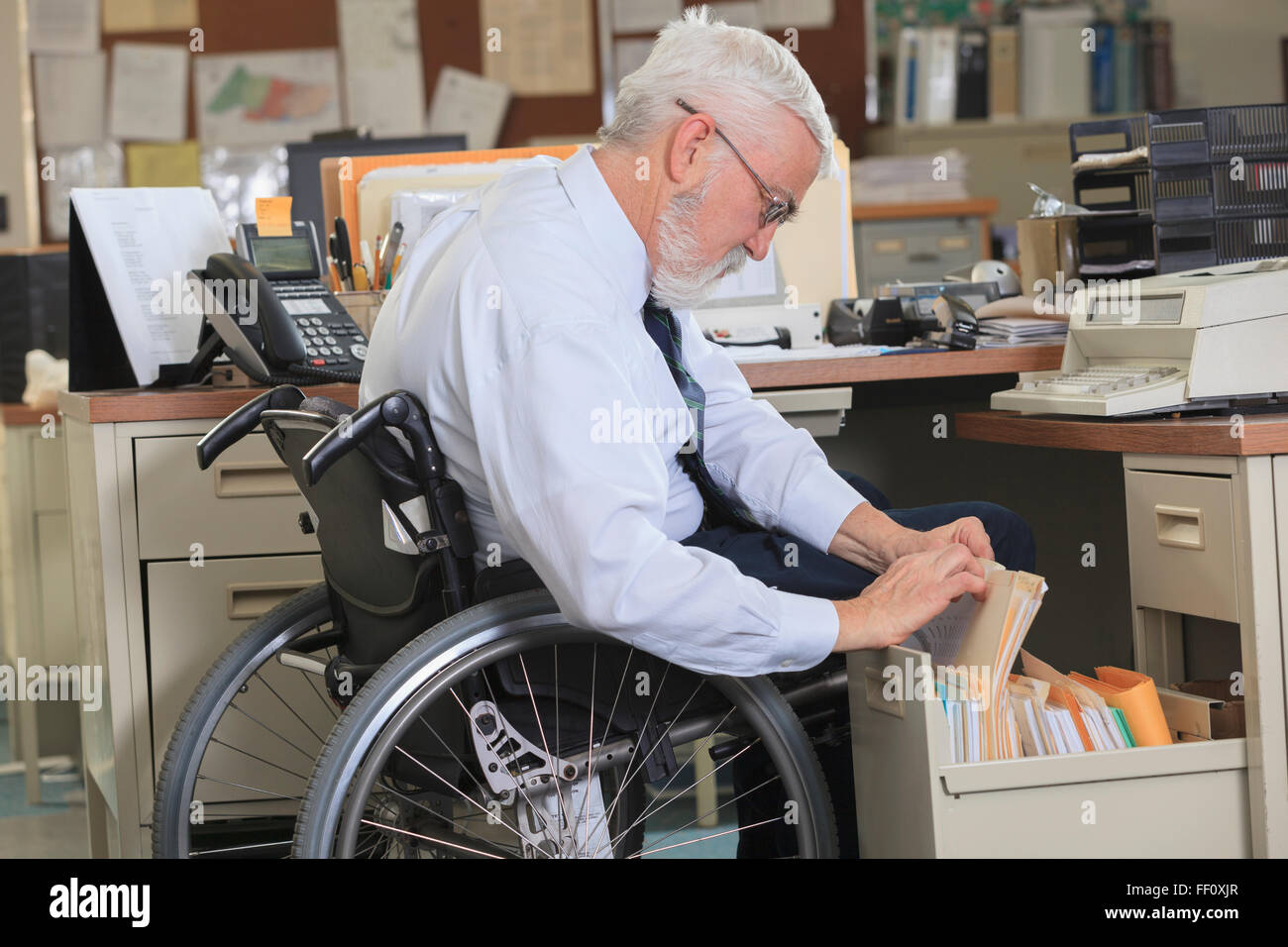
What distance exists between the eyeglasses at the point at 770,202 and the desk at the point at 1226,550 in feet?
1.61

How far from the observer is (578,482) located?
3.86 feet

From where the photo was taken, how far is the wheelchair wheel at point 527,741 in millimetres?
1226

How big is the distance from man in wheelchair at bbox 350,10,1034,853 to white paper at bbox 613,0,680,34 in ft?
12.8

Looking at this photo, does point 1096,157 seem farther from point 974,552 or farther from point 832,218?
point 974,552

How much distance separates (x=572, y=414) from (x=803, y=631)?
0.30m

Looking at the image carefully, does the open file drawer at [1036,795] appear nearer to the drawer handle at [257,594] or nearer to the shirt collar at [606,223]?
the shirt collar at [606,223]

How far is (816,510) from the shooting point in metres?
1.66

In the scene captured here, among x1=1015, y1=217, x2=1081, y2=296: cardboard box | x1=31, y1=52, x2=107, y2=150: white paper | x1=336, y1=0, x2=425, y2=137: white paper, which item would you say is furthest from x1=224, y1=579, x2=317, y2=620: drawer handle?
x1=31, y1=52, x2=107, y2=150: white paper

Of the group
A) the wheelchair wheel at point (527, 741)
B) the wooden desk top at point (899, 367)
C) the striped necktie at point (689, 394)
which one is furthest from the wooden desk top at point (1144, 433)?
the wheelchair wheel at point (527, 741)

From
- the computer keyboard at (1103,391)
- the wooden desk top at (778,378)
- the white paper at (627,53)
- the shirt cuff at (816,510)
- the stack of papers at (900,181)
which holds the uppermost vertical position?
the white paper at (627,53)

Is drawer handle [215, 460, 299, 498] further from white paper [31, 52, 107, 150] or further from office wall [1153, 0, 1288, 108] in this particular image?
office wall [1153, 0, 1288, 108]

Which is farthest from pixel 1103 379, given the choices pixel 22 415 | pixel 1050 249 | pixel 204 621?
pixel 22 415
